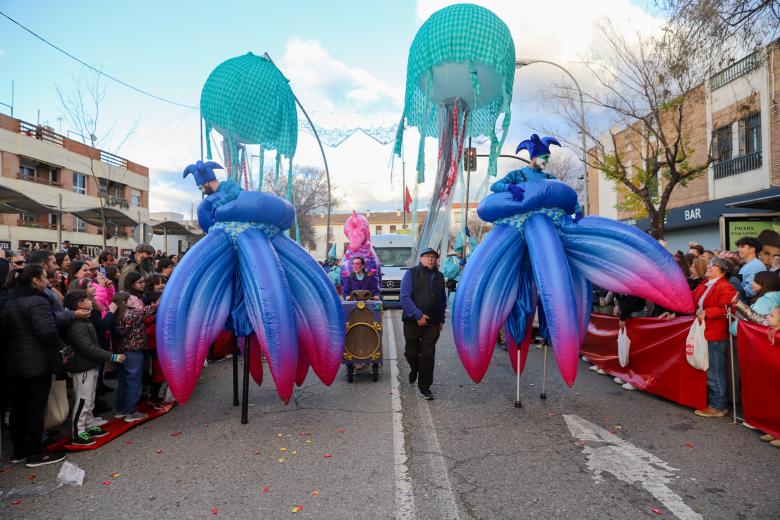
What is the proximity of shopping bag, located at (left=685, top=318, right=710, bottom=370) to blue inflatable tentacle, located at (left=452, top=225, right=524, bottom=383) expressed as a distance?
1.99 metres

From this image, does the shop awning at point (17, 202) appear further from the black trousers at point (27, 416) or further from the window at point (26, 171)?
the window at point (26, 171)

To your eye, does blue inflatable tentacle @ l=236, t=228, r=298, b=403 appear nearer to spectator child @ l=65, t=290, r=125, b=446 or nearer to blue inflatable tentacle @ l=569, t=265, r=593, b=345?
spectator child @ l=65, t=290, r=125, b=446

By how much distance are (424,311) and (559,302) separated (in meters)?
1.88

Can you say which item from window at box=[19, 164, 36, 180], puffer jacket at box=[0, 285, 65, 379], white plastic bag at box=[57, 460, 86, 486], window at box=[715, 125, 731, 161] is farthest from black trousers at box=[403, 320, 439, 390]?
window at box=[19, 164, 36, 180]

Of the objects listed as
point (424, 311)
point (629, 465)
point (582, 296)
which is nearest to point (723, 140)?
point (582, 296)

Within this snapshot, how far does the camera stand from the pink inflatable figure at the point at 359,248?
7.70 metres

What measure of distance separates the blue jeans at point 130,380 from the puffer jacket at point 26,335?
1.00 m

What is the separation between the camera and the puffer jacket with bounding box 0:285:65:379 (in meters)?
4.16

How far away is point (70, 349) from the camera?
14.9 feet

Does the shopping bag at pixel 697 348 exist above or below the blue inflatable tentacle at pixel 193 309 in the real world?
below

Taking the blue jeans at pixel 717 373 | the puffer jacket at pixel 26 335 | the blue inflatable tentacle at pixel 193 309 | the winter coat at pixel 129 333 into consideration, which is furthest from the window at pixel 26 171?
the blue jeans at pixel 717 373

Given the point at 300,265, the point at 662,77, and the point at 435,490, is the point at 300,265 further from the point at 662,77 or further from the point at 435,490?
the point at 662,77

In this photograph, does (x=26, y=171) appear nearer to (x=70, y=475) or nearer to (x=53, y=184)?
(x=53, y=184)

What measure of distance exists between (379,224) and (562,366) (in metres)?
74.2
